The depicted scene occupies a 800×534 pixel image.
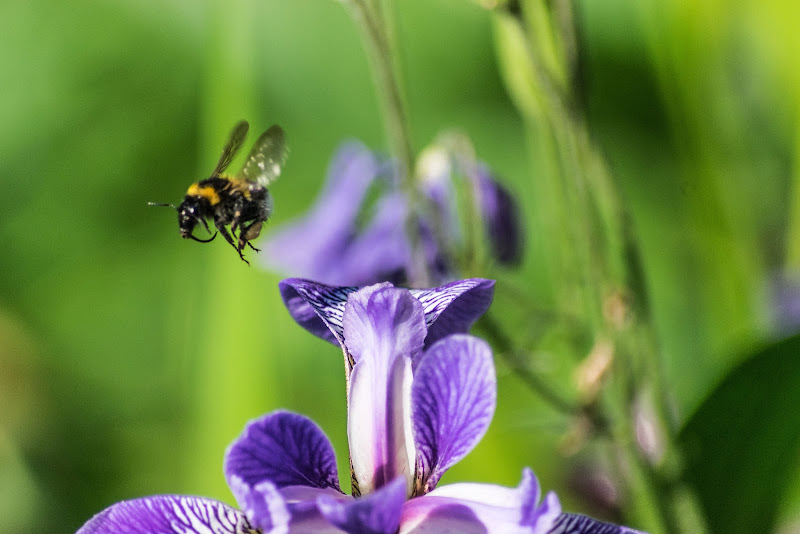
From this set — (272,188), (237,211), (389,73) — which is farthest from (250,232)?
(272,188)

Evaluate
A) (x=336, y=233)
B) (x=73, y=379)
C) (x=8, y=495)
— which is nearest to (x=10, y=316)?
(x=73, y=379)

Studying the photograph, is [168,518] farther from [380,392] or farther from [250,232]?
[250,232]

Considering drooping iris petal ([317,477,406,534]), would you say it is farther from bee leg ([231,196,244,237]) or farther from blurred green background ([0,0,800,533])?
blurred green background ([0,0,800,533])

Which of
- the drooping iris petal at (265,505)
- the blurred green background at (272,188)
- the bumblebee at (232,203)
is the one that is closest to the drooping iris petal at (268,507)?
the drooping iris petal at (265,505)

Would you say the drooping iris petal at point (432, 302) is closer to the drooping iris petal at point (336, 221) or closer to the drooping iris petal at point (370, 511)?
the drooping iris petal at point (370, 511)

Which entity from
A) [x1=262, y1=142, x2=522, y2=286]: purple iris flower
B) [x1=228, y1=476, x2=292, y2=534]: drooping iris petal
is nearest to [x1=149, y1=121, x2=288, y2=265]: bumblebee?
[x1=262, y1=142, x2=522, y2=286]: purple iris flower

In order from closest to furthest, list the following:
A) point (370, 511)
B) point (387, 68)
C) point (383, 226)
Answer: point (370, 511), point (387, 68), point (383, 226)

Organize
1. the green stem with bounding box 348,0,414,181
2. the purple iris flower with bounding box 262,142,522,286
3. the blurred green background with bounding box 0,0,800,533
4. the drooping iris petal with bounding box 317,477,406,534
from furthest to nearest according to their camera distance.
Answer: the blurred green background with bounding box 0,0,800,533 → the purple iris flower with bounding box 262,142,522,286 → the green stem with bounding box 348,0,414,181 → the drooping iris petal with bounding box 317,477,406,534

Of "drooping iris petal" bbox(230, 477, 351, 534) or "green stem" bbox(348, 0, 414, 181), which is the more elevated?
"green stem" bbox(348, 0, 414, 181)
